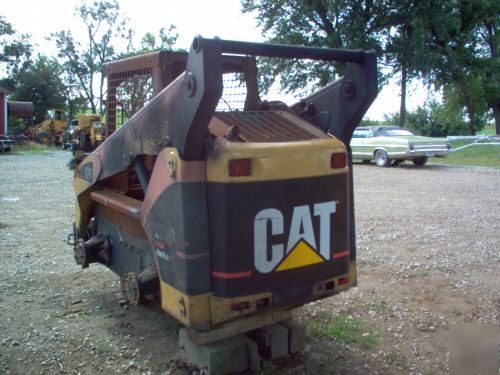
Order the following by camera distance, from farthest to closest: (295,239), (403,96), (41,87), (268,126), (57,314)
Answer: (41,87)
(403,96)
(57,314)
(268,126)
(295,239)

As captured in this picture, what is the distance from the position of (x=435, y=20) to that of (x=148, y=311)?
2801 centimetres

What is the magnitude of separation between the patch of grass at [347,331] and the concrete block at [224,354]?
860 millimetres

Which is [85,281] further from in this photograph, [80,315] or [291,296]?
[291,296]

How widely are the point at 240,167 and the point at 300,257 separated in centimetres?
71

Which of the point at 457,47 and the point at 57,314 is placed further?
the point at 457,47

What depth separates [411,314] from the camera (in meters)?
4.76

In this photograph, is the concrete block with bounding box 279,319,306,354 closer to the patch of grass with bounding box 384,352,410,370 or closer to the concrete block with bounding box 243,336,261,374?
the concrete block with bounding box 243,336,261,374

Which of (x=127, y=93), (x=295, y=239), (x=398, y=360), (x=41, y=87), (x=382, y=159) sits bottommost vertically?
(x=398, y=360)

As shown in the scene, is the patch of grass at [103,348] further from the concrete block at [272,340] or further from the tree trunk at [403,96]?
the tree trunk at [403,96]

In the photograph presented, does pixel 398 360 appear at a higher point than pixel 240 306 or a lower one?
lower

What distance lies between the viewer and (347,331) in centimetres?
433

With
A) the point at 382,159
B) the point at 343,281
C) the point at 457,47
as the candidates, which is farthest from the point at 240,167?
the point at 457,47

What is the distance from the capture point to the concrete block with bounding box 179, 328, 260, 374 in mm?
3434

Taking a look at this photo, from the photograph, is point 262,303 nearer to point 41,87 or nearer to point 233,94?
point 233,94
